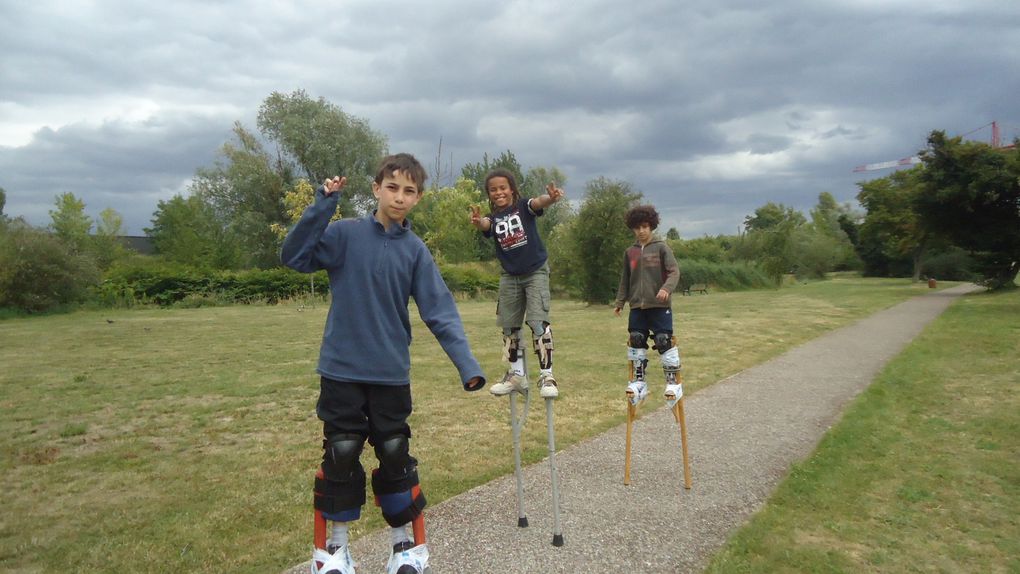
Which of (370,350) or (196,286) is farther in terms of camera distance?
(196,286)

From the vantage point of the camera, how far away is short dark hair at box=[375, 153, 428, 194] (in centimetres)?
320

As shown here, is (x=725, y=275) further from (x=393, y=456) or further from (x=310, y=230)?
(x=310, y=230)

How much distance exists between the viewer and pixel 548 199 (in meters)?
4.39

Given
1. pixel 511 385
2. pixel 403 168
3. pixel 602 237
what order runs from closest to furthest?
pixel 403 168 → pixel 511 385 → pixel 602 237

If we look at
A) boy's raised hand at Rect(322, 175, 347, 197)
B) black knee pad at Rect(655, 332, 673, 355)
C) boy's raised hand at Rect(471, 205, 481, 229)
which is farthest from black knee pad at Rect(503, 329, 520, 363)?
boy's raised hand at Rect(322, 175, 347, 197)

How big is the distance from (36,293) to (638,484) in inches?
1118

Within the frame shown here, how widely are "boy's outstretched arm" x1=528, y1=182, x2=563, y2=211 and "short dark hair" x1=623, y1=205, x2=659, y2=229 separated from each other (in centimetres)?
119

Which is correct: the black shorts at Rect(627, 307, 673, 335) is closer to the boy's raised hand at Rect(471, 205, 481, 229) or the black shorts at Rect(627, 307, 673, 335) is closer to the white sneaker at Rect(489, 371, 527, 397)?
the white sneaker at Rect(489, 371, 527, 397)

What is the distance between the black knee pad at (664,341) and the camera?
17.0ft

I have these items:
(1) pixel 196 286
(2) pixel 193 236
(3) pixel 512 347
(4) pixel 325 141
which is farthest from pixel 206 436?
(2) pixel 193 236

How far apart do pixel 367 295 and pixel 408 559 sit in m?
1.34

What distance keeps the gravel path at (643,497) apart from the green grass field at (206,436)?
1.52 feet

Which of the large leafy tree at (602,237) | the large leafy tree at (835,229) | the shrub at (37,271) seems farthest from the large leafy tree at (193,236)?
the large leafy tree at (835,229)

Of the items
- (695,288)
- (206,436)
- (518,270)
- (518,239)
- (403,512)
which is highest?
(518,239)
